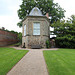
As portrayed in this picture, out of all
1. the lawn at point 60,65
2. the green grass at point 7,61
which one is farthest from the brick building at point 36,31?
the lawn at point 60,65

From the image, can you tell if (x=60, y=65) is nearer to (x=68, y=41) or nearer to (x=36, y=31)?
(x=36, y=31)

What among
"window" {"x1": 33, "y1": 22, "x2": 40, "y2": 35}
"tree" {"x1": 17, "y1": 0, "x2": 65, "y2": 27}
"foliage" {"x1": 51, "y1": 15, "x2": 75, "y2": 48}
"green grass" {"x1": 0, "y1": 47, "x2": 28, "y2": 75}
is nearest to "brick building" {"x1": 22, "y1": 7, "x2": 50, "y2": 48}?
"window" {"x1": 33, "y1": 22, "x2": 40, "y2": 35}

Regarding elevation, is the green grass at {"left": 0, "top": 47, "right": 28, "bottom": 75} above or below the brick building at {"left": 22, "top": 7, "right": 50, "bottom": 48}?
below

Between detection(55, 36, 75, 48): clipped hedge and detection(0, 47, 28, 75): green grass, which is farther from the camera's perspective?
detection(55, 36, 75, 48): clipped hedge

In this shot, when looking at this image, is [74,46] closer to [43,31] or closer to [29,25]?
[43,31]

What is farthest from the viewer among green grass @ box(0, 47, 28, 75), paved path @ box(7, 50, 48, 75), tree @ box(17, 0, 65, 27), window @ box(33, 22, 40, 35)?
tree @ box(17, 0, 65, 27)

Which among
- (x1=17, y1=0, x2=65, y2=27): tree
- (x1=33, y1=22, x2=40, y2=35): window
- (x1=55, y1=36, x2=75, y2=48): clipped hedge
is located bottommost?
(x1=55, y1=36, x2=75, y2=48): clipped hedge

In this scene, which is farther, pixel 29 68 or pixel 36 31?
pixel 36 31

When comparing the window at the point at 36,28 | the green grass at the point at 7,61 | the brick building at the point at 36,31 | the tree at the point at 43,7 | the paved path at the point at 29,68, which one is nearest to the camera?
the paved path at the point at 29,68

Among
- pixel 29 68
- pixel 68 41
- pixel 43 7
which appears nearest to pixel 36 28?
pixel 68 41

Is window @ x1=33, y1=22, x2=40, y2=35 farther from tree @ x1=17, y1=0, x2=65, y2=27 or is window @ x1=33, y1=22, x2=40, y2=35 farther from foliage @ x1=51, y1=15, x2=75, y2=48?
tree @ x1=17, y1=0, x2=65, y2=27

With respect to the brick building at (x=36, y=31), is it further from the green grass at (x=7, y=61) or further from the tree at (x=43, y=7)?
the tree at (x=43, y=7)

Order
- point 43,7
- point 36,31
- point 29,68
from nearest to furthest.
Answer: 1. point 29,68
2. point 36,31
3. point 43,7

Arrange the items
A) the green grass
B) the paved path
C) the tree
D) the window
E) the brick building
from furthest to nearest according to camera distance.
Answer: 1. the tree
2. the window
3. the brick building
4. the green grass
5. the paved path
